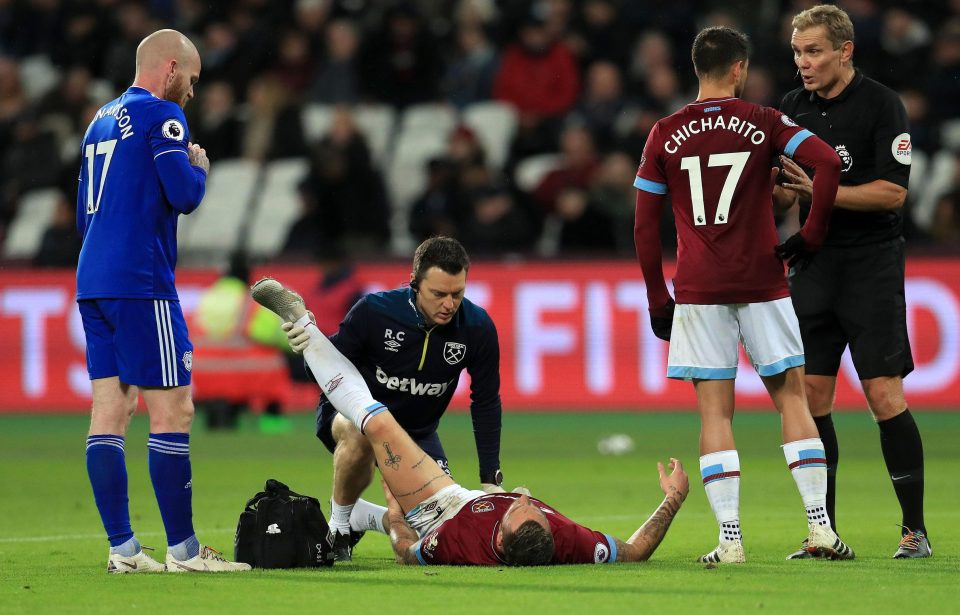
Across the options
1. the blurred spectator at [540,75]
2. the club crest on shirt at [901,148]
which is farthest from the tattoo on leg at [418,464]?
the blurred spectator at [540,75]

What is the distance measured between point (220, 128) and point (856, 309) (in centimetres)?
1291

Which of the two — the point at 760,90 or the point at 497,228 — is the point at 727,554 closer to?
the point at 497,228

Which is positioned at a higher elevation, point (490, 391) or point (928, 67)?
point (928, 67)

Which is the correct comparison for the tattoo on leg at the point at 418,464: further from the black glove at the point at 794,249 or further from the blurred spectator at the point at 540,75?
the blurred spectator at the point at 540,75

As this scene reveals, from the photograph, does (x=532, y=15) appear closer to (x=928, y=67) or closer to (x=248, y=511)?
(x=928, y=67)

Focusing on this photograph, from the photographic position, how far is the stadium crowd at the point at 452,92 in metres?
16.8

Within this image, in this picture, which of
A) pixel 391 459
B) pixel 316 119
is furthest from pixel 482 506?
pixel 316 119

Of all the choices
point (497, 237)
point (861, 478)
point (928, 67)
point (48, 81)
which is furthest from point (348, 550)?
point (48, 81)

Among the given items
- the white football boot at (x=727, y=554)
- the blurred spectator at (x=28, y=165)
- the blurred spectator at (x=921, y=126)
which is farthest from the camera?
the blurred spectator at (x=28, y=165)

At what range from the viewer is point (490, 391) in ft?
23.7

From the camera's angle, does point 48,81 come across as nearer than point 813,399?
No

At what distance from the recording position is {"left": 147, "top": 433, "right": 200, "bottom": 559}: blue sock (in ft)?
21.1

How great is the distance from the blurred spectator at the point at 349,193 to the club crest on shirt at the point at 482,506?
35.5 ft

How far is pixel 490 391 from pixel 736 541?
1413mm
